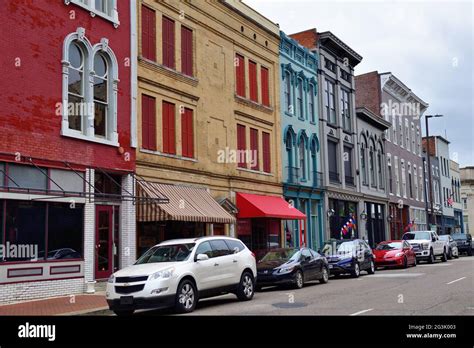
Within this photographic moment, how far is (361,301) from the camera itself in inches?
571

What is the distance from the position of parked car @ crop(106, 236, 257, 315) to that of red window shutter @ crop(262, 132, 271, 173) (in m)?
13.4

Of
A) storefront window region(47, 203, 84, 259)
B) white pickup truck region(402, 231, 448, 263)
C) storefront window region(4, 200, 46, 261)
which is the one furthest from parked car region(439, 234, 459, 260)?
storefront window region(4, 200, 46, 261)

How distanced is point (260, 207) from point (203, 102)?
5341 millimetres

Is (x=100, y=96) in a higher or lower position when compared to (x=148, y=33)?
lower

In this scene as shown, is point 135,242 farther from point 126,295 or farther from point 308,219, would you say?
point 308,219

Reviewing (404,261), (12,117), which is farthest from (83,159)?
(404,261)

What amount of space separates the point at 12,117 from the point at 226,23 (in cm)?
1337

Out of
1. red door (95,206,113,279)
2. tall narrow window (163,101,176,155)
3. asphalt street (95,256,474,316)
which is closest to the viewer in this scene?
asphalt street (95,256,474,316)

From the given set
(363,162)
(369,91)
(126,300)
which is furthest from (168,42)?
(369,91)

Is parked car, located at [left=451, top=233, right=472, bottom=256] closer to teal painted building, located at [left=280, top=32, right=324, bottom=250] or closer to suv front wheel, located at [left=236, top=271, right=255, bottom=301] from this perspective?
teal painted building, located at [left=280, top=32, right=324, bottom=250]

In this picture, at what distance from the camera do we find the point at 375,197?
144 feet

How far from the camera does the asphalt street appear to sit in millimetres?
12664

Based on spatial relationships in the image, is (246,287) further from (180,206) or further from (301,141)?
(301,141)

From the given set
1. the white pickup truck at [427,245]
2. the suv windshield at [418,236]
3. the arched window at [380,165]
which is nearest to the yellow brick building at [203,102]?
the white pickup truck at [427,245]
